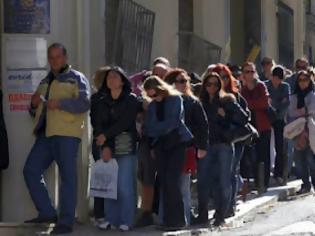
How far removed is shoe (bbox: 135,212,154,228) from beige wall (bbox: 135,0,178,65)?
435cm

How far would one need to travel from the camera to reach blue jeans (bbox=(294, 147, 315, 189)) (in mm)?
14453

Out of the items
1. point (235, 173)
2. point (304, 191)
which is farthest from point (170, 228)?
point (304, 191)

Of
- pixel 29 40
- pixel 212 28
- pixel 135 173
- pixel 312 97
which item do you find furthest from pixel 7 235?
pixel 212 28

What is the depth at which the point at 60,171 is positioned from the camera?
409 inches

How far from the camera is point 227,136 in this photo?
444 inches

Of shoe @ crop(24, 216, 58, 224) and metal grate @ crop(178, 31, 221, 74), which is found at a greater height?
metal grate @ crop(178, 31, 221, 74)

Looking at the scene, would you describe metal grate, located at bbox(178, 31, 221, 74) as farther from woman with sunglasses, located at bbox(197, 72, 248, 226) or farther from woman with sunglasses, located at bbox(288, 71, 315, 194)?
woman with sunglasses, located at bbox(197, 72, 248, 226)

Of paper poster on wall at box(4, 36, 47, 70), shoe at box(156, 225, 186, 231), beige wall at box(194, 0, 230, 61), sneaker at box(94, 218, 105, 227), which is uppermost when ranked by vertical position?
beige wall at box(194, 0, 230, 61)

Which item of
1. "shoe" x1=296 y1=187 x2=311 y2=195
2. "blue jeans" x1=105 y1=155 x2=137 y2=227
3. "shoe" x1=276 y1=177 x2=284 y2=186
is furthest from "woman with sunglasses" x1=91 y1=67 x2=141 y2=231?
"shoe" x1=276 y1=177 x2=284 y2=186

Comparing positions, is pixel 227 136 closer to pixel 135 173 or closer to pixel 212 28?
Result: pixel 135 173

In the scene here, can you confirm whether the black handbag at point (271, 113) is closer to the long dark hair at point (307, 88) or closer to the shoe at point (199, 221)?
the long dark hair at point (307, 88)

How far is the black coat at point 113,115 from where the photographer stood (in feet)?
34.2

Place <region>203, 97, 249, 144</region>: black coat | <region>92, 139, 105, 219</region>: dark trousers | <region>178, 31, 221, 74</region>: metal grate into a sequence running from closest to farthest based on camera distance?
<region>92, 139, 105, 219</region>: dark trousers
<region>203, 97, 249, 144</region>: black coat
<region>178, 31, 221, 74</region>: metal grate

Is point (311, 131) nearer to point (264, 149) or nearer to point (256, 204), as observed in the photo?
point (264, 149)
